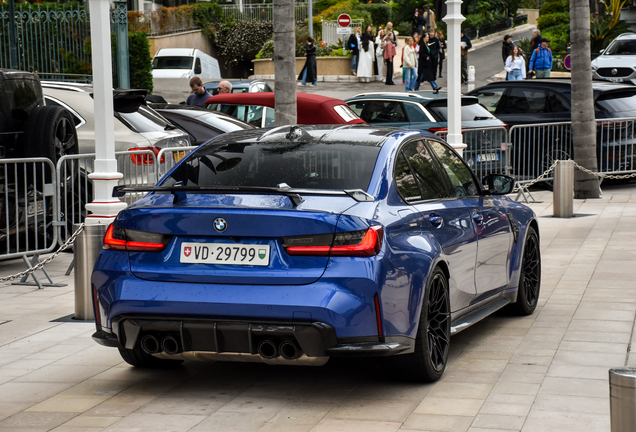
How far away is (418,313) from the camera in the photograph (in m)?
5.27

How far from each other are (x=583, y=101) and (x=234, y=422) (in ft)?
39.1

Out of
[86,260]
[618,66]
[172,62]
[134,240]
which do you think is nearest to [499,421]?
[134,240]

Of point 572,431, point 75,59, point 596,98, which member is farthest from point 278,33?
point 75,59

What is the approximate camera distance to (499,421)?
16.0 feet

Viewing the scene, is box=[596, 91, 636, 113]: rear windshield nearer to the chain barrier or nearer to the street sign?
the chain barrier

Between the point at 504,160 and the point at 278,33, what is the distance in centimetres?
630

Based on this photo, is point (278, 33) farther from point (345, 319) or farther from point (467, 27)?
point (467, 27)

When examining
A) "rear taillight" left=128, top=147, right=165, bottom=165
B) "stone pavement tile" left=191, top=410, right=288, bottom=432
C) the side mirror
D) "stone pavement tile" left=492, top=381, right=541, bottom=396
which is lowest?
"stone pavement tile" left=492, top=381, right=541, bottom=396

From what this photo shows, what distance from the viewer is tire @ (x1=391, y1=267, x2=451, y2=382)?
5359 millimetres

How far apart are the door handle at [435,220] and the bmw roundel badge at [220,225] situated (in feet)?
4.28

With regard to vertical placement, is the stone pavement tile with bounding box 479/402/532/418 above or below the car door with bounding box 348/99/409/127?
below

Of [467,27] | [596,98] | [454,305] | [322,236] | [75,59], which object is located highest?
[467,27]

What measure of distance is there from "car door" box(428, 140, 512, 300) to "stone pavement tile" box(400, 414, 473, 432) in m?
1.60

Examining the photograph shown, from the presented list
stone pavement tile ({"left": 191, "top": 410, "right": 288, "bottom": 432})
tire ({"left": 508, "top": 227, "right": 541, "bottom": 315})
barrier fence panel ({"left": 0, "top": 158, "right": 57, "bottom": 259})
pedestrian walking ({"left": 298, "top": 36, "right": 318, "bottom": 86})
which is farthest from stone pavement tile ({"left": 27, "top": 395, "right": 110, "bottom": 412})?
pedestrian walking ({"left": 298, "top": 36, "right": 318, "bottom": 86})
